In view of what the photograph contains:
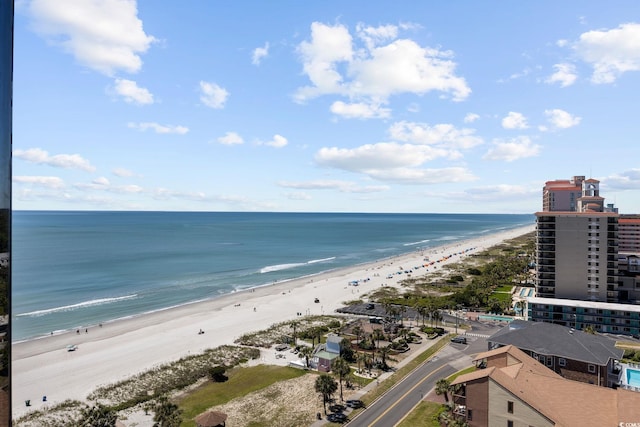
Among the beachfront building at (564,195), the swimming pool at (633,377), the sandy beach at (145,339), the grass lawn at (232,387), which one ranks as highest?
the beachfront building at (564,195)

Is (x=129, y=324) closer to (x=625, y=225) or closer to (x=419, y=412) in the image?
(x=419, y=412)

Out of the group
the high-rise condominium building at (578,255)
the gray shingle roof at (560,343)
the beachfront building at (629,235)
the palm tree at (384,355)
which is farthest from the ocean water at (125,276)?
the beachfront building at (629,235)

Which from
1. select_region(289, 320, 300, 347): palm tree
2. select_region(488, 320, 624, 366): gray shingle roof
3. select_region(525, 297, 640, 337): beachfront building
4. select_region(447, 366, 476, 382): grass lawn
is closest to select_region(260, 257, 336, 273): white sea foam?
select_region(289, 320, 300, 347): palm tree

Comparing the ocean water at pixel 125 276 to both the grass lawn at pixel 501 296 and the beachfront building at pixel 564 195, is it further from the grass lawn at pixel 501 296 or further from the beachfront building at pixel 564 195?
the beachfront building at pixel 564 195

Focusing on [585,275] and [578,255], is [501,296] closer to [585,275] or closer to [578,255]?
[585,275]

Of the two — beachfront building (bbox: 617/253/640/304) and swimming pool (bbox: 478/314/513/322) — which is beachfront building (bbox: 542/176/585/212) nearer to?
beachfront building (bbox: 617/253/640/304)

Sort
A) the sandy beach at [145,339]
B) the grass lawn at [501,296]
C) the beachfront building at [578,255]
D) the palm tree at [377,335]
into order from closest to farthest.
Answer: the sandy beach at [145,339], the palm tree at [377,335], the beachfront building at [578,255], the grass lawn at [501,296]

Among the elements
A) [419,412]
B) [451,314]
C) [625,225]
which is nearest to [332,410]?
[419,412]
